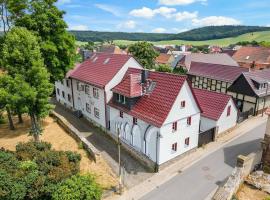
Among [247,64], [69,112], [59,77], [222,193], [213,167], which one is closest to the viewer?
[222,193]

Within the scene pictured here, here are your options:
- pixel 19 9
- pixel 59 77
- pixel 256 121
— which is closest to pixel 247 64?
pixel 256 121

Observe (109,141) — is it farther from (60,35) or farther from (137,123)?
(60,35)

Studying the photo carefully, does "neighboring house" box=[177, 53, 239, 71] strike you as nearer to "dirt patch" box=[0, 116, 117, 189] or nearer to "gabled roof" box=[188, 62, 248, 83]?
"gabled roof" box=[188, 62, 248, 83]

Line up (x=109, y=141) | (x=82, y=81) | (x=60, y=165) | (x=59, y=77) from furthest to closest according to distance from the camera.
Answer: (x=82, y=81)
(x=59, y=77)
(x=109, y=141)
(x=60, y=165)

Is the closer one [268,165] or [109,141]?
[268,165]

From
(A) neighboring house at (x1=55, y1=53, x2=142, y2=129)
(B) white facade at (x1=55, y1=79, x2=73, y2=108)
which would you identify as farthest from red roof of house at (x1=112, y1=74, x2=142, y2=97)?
(B) white facade at (x1=55, y1=79, x2=73, y2=108)

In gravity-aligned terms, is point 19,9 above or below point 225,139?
above

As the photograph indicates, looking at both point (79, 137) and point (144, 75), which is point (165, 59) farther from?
point (79, 137)

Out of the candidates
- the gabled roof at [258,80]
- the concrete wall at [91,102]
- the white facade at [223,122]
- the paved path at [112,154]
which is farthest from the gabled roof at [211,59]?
the paved path at [112,154]
